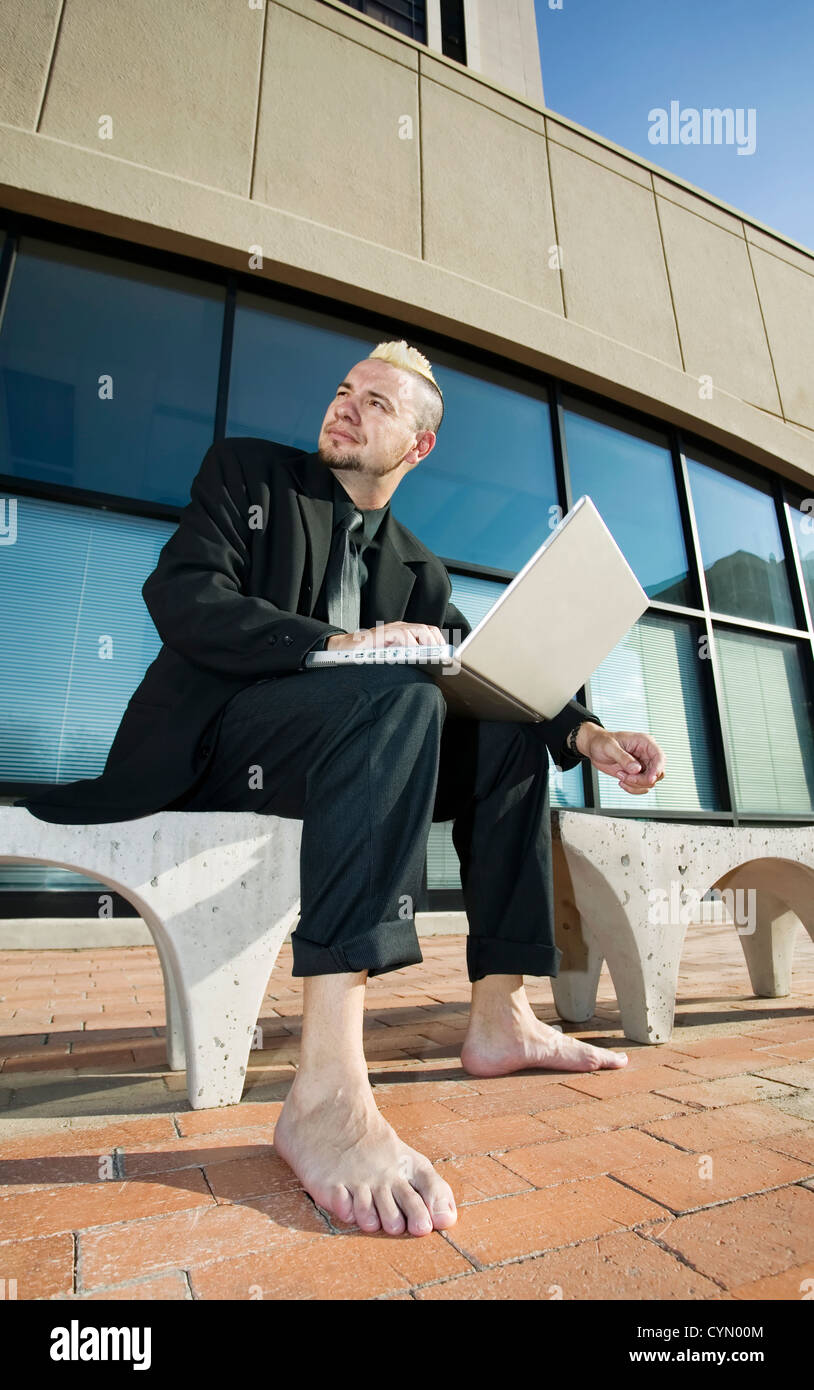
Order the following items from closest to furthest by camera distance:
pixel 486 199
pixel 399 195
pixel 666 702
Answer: pixel 399 195, pixel 486 199, pixel 666 702

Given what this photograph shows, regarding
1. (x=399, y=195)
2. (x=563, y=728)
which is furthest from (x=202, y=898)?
(x=399, y=195)

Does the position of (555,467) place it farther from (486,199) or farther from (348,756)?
(348,756)

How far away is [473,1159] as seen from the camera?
909 mm

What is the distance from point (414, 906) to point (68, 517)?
3.20 meters

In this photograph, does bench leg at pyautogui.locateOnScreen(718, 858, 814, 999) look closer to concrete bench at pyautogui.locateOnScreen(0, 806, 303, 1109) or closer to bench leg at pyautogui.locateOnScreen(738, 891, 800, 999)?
bench leg at pyautogui.locateOnScreen(738, 891, 800, 999)

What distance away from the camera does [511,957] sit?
4.20ft

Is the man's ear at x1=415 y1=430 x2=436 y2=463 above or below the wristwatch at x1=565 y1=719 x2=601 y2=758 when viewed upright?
above

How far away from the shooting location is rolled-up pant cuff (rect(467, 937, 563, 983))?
1.28 metres

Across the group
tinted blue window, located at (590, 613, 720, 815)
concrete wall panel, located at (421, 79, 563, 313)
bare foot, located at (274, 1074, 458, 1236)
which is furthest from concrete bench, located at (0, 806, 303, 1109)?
concrete wall panel, located at (421, 79, 563, 313)

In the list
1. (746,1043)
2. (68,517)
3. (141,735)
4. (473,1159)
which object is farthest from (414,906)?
(68,517)

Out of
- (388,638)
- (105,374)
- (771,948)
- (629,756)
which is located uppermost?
(105,374)

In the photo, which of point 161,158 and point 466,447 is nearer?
point 161,158

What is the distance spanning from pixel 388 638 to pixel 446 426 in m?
3.76
